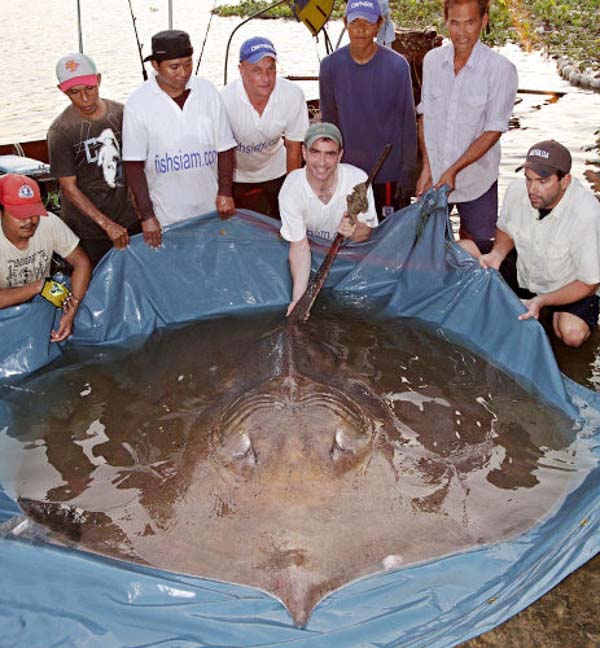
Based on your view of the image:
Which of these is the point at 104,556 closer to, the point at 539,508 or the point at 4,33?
the point at 539,508

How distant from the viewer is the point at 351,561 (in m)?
2.30

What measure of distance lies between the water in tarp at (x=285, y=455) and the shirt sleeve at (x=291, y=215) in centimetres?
62

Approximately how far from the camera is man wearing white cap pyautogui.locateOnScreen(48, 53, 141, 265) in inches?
165

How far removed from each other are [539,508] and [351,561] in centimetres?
Result: 91

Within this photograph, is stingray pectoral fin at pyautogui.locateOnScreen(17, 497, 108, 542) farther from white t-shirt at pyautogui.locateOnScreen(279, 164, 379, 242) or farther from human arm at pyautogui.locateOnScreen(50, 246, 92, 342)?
white t-shirt at pyautogui.locateOnScreen(279, 164, 379, 242)

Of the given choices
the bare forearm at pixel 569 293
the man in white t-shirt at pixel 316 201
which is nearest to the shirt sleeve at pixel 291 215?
the man in white t-shirt at pixel 316 201

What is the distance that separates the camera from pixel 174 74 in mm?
4113

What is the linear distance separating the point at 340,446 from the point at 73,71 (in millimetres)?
2933

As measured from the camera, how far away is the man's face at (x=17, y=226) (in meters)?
3.88

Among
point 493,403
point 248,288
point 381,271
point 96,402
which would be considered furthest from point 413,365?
point 96,402

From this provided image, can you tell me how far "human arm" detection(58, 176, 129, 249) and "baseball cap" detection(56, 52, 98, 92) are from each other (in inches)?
22.6

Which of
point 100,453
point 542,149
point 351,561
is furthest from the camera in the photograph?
point 542,149

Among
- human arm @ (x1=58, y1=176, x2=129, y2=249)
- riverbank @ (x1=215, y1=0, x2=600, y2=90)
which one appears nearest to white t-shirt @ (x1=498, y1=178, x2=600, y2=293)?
human arm @ (x1=58, y1=176, x2=129, y2=249)

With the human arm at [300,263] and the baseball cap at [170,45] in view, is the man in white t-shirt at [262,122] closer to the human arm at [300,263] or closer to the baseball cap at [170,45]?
the baseball cap at [170,45]
